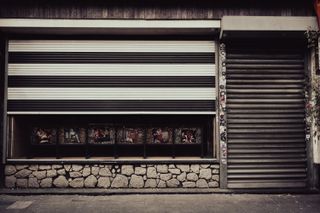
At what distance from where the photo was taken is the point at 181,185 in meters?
10.3

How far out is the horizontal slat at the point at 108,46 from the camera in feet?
34.1

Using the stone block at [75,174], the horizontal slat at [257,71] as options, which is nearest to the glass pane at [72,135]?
the stone block at [75,174]

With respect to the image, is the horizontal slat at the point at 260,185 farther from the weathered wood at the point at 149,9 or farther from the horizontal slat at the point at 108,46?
the weathered wood at the point at 149,9

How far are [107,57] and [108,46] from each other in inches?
14.8

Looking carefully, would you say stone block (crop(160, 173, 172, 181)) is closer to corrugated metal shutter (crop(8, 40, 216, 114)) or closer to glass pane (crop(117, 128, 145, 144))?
glass pane (crop(117, 128, 145, 144))

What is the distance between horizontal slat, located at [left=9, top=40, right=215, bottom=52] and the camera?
1038 centimetres

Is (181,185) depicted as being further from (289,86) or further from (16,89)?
(16,89)

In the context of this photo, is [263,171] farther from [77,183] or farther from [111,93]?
[77,183]

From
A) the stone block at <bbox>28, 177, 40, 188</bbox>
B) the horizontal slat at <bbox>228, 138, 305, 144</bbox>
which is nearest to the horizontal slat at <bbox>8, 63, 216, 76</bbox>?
the horizontal slat at <bbox>228, 138, 305, 144</bbox>

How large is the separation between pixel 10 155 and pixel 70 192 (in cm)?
235

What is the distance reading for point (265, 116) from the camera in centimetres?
1038

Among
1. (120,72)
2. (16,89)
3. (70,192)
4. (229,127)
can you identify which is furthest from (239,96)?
(16,89)

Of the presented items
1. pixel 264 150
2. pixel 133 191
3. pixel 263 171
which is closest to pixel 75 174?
pixel 133 191

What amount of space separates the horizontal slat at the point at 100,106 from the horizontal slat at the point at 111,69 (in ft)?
2.95
